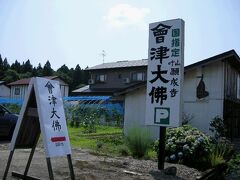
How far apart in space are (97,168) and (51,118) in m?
2.96

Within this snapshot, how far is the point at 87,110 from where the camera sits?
90.6ft

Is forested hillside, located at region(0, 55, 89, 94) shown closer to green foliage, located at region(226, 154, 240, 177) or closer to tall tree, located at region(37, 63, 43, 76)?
tall tree, located at region(37, 63, 43, 76)

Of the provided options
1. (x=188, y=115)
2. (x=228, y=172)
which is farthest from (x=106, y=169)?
(x=188, y=115)

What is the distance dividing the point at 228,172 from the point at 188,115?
6402 millimetres

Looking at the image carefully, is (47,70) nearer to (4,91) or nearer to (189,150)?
(4,91)

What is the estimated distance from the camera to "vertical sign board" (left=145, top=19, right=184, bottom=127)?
9727 mm

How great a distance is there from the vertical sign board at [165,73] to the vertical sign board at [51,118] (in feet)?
12.3

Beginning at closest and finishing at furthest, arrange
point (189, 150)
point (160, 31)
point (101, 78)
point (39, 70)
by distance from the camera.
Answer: point (160, 31) < point (189, 150) < point (101, 78) < point (39, 70)

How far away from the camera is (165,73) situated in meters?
9.94

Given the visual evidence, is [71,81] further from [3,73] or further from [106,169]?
[106,169]

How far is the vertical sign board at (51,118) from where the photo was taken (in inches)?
252

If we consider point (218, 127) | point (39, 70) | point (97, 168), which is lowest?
point (97, 168)

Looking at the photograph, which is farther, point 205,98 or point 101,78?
point 101,78

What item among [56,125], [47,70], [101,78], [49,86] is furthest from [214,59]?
[47,70]
